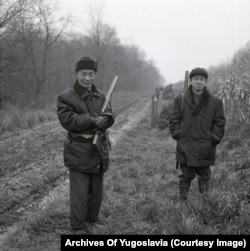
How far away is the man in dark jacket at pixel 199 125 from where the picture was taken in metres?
4.70

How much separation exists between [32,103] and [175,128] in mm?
22145

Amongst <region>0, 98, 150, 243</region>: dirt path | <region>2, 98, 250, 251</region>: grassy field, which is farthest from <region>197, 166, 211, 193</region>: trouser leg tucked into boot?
<region>0, 98, 150, 243</region>: dirt path

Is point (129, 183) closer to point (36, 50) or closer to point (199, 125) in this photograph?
point (199, 125)

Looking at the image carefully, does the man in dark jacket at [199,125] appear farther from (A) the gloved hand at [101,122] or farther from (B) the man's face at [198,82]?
(A) the gloved hand at [101,122]

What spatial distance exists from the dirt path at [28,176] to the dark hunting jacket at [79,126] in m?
1.41

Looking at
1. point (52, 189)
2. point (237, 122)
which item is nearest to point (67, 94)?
point (52, 189)

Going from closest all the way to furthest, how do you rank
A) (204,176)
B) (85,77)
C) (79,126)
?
(79,126), (85,77), (204,176)

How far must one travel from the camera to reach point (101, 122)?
4.10m

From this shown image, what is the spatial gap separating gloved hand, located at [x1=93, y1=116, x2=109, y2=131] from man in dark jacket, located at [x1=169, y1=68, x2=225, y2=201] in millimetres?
1177

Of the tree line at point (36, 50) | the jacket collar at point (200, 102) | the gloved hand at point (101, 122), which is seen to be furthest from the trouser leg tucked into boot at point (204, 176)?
the tree line at point (36, 50)

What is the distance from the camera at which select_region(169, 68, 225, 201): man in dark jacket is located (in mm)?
4699

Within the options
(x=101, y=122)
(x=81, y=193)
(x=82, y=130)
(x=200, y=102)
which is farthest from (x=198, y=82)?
(x=81, y=193)

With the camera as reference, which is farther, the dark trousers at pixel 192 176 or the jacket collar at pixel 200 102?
the dark trousers at pixel 192 176

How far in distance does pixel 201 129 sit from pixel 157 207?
121 centimetres
